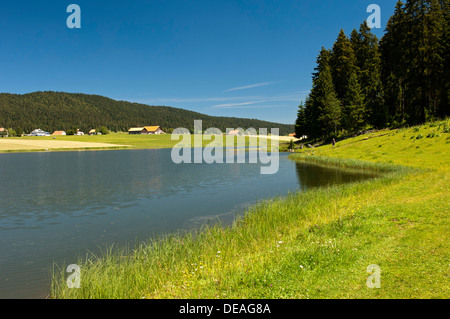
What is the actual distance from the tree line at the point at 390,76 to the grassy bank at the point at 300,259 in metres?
46.3

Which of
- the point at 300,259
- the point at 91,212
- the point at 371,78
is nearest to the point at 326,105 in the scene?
the point at 371,78

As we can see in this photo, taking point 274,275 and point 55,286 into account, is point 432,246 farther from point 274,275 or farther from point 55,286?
point 55,286

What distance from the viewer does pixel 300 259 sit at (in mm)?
9352

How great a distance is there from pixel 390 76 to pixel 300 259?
65.1 meters

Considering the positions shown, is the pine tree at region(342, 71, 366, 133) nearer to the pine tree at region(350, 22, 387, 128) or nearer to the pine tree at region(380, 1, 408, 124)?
the pine tree at region(350, 22, 387, 128)

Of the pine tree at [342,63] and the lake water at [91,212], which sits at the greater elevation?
the pine tree at [342,63]

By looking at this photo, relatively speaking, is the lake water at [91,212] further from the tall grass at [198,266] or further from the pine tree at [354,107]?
the pine tree at [354,107]

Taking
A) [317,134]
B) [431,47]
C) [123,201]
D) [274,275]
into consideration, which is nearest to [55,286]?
[274,275]

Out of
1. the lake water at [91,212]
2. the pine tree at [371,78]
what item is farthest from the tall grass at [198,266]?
the pine tree at [371,78]

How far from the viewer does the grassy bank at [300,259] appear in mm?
7680

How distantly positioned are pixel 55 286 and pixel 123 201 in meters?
14.9

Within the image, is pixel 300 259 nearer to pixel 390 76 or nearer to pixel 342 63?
pixel 390 76

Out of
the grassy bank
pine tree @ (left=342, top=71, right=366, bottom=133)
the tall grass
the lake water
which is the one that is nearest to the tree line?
pine tree @ (left=342, top=71, right=366, bottom=133)
